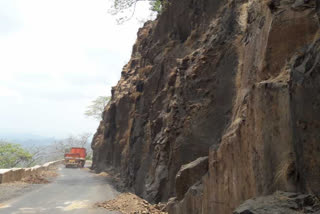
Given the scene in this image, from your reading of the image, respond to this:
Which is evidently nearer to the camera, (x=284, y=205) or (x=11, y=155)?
(x=284, y=205)

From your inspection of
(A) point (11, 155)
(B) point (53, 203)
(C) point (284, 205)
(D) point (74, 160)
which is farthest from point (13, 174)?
(A) point (11, 155)

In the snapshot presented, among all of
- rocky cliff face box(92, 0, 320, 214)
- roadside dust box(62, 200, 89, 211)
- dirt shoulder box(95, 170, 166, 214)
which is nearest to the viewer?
rocky cliff face box(92, 0, 320, 214)

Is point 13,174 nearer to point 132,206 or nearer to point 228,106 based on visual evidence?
point 132,206

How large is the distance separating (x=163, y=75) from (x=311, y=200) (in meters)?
14.3

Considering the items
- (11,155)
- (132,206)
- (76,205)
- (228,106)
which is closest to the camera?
(228,106)

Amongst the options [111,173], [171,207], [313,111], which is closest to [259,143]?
[313,111]

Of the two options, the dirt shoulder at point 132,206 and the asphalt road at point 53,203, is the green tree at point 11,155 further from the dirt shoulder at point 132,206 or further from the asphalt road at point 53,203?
the dirt shoulder at point 132,206

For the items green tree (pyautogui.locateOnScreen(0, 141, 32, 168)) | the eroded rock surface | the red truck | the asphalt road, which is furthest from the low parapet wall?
green tree (pyautogui.locateOnScreen(0, 141, 32, 168))

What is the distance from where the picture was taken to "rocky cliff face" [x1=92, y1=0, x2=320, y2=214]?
4.19m

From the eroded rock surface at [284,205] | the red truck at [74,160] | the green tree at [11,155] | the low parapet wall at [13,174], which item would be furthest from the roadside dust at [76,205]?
the green tree at [11,155]

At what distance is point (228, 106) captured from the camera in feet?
32.9

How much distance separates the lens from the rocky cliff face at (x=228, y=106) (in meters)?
4.19

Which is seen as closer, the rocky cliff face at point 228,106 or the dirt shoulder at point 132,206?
the rocky cliff face at point 228,106

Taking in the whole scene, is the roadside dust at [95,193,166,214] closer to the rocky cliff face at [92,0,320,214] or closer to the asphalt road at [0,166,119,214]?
the asphalt road at [0,166,119,214]
